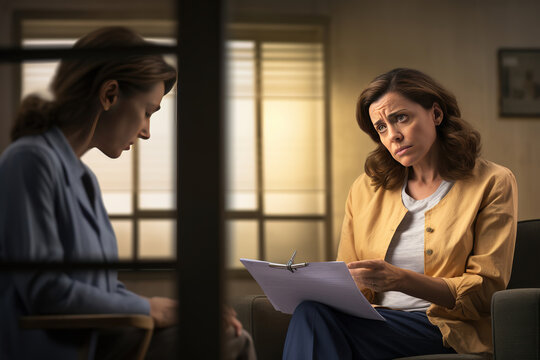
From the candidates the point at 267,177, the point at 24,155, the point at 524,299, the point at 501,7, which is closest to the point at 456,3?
the point at 501,7

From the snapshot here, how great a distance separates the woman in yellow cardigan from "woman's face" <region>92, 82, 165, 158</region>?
0.90 meters

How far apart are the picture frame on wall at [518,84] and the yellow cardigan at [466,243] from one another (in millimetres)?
2404

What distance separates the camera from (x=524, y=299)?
1190 mm

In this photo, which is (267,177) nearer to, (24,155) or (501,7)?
(501,7)

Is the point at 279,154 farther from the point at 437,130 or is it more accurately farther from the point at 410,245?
the point at 410,245

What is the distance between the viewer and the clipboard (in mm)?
1245

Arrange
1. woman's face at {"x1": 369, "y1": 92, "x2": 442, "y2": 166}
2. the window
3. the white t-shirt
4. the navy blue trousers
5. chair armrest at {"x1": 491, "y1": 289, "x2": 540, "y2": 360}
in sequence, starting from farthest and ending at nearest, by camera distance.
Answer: the window → woman's face at {"x1": 369, "y1": 92, "x2": 442, "y2": 166} → the white t-shirt → the navy blue trousers → chair armrest at {"x1": 491, "y1": 289, "x2": 540, "y2": 360}

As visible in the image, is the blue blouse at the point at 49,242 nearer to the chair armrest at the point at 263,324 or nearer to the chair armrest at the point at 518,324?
the chair armrest at the point at 518,324

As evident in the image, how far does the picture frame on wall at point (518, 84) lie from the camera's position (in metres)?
3.80

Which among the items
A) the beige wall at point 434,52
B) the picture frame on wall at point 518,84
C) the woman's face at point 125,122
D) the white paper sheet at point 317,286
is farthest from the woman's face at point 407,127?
the picture frame on wall at point 518,84

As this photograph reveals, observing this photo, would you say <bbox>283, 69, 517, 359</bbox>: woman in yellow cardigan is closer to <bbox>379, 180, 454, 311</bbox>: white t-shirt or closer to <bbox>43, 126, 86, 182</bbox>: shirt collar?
<bbox>379, 180, 454, 311</bbox>: white t-shirt

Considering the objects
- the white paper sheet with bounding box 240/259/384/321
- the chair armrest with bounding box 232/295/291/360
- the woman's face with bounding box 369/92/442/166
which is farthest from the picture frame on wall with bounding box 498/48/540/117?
the white paper sheet with bounding box 240/259/384/321

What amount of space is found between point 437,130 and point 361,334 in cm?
63

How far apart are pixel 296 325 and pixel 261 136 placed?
2536 mm
